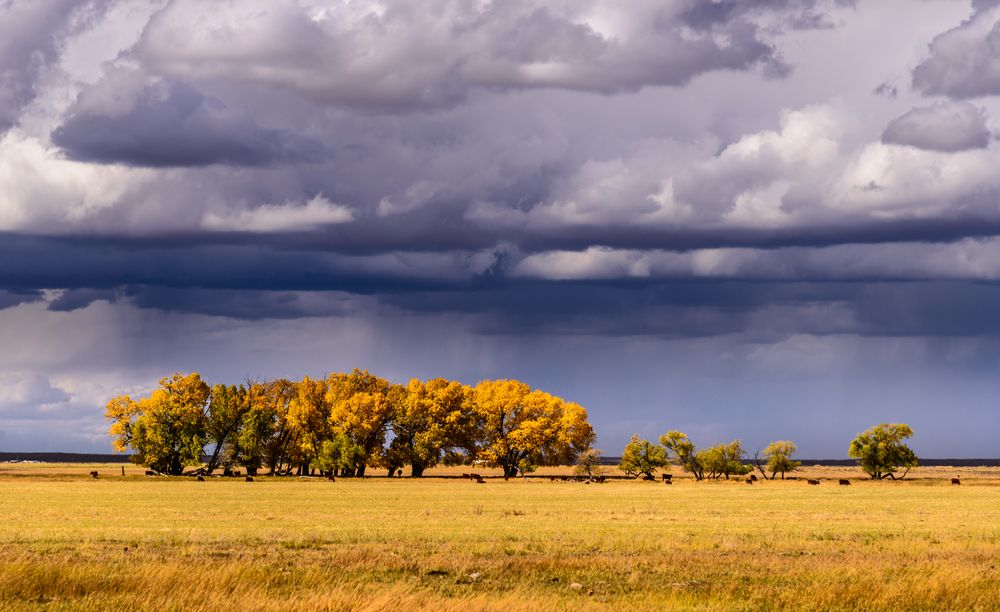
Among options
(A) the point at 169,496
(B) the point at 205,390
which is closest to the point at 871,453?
(B) the point at 205,390

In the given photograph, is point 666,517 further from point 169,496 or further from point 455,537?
point 169,496

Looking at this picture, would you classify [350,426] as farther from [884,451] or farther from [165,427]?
[884,451]

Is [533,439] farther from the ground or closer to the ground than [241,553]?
farther from the ground

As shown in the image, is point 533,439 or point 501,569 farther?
point 533,439

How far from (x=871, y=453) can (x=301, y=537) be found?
383 feet

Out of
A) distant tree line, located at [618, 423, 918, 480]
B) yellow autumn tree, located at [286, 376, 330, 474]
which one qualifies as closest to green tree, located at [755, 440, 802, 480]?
distant tree line, located at [618, 423, 918, 480]

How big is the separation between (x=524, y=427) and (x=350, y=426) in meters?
20.8

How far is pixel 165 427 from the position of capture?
138125 millimetres

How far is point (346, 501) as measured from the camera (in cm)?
7838

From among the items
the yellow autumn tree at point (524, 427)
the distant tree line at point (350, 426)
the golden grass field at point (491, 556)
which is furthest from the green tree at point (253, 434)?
the golden grass field at point (491, 556)

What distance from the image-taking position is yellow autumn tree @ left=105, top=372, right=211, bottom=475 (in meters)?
138

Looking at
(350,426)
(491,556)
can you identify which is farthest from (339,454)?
(491,556)

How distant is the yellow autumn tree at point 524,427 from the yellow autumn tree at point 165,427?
1333 inches

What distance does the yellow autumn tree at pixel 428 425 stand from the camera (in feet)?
463
